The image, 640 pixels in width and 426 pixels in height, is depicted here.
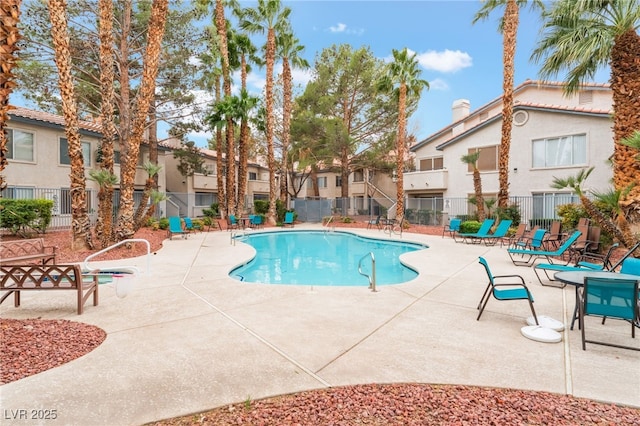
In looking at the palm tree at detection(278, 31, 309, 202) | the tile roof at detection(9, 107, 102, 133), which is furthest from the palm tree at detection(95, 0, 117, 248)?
the palm tree at detection(278, 31, 309, 202)

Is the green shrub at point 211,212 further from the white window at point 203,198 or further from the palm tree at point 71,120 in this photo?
the palm tree at point 71,120

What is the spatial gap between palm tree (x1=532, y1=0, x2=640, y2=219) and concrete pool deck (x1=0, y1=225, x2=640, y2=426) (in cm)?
557

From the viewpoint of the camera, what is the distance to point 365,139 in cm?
2919

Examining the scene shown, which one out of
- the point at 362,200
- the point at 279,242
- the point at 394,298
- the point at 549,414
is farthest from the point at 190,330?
the point at 362,200

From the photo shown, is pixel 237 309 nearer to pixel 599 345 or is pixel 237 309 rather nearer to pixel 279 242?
pixel 599 345

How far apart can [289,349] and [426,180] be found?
879 inches

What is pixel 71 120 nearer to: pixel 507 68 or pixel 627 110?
pixel 627 110

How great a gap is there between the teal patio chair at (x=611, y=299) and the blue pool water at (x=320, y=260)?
491 centimetres

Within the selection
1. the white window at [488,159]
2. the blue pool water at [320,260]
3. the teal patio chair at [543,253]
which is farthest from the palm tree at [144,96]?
the white window at [488,159]

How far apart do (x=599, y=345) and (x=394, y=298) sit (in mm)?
2957

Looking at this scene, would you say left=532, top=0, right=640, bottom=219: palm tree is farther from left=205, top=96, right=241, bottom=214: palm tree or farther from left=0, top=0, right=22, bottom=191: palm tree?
left=205, top=96, right=241, bottom=214: palm tree

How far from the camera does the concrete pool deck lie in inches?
119

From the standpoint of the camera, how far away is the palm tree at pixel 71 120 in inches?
378

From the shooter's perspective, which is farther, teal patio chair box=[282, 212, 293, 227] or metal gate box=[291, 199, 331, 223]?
metal gate box=[291, 199, 331, 223]
